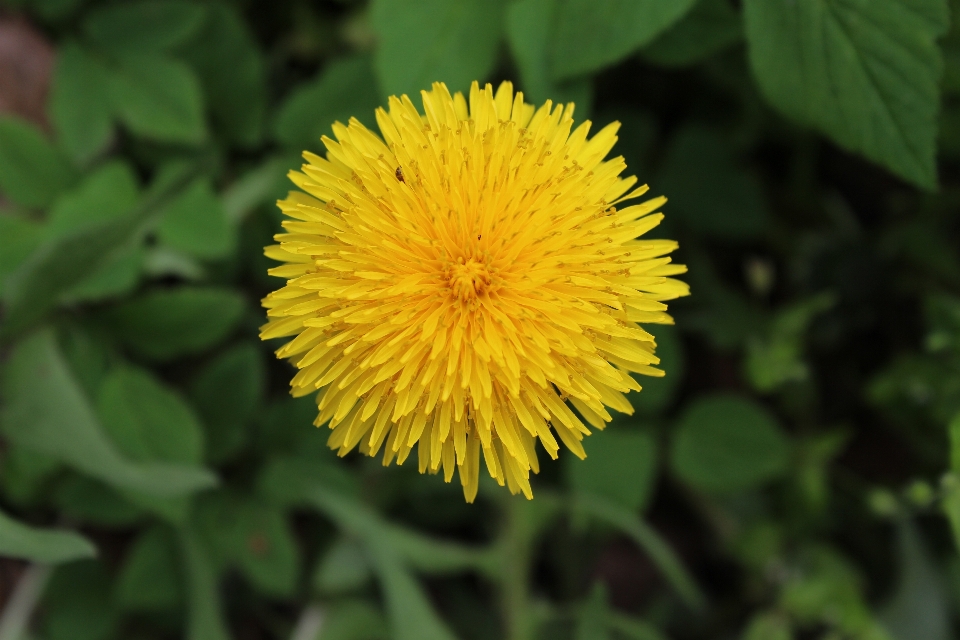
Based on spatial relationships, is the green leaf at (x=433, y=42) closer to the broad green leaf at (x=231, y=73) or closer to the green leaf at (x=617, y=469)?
the broad green leaf at (x=231, y=73)

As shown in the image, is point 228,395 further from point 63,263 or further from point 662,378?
point 662,378

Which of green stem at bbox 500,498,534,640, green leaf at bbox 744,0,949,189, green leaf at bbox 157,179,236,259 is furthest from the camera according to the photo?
green stem at bbox 500,498,534,640

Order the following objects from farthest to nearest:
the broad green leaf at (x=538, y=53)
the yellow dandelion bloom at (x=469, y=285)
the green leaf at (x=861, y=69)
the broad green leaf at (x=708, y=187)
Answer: the broad green leaf at (x=708, y=187)
the broad green leaf at (x=538, y=53)
the green leaf at (x=861, y=69)
the yellow dandelion bloom at (x=469, y=285)

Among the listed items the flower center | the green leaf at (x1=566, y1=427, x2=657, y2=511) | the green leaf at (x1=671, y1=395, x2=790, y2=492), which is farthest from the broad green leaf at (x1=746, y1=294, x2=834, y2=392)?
the flower center

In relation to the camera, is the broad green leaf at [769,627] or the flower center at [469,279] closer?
the flower center at [469,279]

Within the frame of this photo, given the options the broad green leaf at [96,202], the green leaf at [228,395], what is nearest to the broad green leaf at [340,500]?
the green leaf at [228,395]

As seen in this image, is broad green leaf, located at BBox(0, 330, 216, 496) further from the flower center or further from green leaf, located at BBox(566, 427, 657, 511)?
green leaf, located at BBox(566, 427, 657, 511)

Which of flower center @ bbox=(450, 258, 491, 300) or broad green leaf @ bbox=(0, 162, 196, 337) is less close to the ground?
broad green leaf @ bbox=(0, 162, 196, 337)
